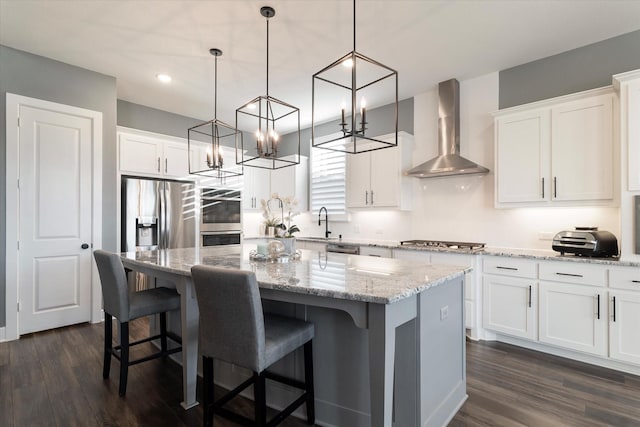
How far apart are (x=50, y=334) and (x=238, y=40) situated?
3.53 meters

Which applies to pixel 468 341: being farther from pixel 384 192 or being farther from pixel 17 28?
pixel 17 28

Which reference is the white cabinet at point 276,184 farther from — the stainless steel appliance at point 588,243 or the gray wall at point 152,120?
the stainless steel appliance at point 588,243

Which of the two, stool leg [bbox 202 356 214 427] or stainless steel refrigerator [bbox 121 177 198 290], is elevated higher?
stainless steel refrigerator [bbox 121 177 198 290]

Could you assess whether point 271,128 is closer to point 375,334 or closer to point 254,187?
point 254,187

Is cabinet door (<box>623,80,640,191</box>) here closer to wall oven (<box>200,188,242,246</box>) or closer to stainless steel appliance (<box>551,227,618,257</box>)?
stainless steel appliance (<box>551,227,618,257</box>)

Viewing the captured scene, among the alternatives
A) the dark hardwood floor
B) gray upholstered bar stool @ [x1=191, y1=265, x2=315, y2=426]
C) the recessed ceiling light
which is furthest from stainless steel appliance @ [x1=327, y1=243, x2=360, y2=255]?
the recessed ceiling light

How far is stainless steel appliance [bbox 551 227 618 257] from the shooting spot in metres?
2.73

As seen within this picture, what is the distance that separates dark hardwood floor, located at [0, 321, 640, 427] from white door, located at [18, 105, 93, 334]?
0.56 metres

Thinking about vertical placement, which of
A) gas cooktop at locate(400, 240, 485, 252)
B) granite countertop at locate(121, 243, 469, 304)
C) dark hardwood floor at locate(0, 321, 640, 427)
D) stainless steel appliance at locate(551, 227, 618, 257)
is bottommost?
dark hardwood floor at locate(0, 321, 640, 427)

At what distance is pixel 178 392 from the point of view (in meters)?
2.24

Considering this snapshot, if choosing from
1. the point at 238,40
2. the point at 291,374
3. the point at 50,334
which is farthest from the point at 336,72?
the point at 50,334

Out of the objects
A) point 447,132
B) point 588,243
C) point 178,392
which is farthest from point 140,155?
point 588,243

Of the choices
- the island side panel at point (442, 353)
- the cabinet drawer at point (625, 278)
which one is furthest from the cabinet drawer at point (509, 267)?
the island side panel at point (442, 353)

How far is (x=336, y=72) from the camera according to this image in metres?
3.63
